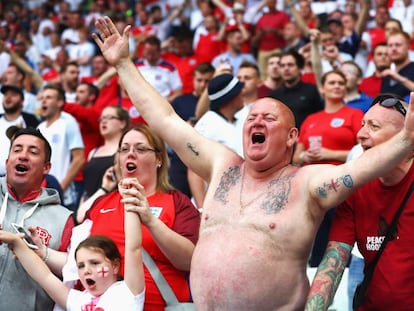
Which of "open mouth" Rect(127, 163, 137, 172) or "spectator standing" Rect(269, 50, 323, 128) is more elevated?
"spectator standing" Rect(269, 50, 323, 128)

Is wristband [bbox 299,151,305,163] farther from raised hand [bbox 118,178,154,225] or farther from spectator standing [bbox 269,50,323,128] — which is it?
raised hand [bbox 118,178,154,225]

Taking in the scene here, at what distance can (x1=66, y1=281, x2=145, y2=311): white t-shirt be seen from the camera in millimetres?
4973

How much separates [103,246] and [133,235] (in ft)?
1.03

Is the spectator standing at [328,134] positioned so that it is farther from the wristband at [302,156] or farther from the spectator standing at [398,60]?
the spectator standing at [398,60]

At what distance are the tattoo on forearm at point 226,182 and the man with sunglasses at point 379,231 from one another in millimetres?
606

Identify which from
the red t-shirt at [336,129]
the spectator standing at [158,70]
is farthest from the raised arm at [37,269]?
the spectator standing at [158,70]

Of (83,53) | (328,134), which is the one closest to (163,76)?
(328,134)

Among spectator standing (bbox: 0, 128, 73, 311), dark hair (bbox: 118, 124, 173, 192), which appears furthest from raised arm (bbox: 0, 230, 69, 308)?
dark hair (bbox: 118, 124, 173, 192)

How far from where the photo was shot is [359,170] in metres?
4.23

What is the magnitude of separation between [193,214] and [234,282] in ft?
3.45

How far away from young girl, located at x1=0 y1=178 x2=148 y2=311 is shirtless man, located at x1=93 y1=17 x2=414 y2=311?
1.33ft

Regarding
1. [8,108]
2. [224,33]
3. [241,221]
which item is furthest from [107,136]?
[224,33]

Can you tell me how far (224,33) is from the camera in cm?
1451

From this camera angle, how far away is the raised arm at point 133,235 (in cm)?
479
